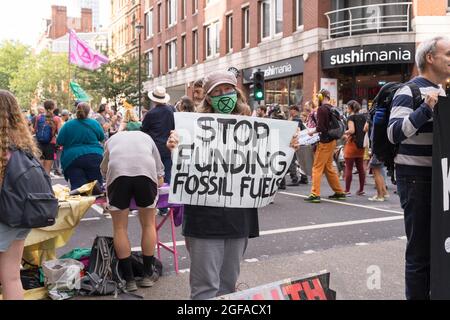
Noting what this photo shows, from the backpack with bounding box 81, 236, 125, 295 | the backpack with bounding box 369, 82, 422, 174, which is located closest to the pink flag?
the backpack with bounding box 81, 236, 125, 295

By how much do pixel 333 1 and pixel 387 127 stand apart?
20788mm

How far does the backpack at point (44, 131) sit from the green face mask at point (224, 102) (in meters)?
10.5

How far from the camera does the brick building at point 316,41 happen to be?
20.7 metres

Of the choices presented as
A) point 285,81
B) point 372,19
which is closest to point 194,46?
point 285,81

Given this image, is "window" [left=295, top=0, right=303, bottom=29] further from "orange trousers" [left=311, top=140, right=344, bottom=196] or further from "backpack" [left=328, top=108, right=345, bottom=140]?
"orange trousers" [left=311, top=140, right=344, bottom=196]

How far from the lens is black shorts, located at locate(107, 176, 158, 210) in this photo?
15.7ft

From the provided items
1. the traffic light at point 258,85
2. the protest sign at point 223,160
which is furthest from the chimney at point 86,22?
the protest sign at point 223,160

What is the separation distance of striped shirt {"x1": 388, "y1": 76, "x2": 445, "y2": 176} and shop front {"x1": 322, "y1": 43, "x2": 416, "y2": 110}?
17.7 metres

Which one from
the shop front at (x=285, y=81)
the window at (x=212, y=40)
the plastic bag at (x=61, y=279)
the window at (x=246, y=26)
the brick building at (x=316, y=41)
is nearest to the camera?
the plastic bag at (x=61, y=279)

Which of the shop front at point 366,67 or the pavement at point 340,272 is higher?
the shop front at point 366,67

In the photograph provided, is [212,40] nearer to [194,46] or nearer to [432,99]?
[194,46]

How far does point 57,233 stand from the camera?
4.84 m

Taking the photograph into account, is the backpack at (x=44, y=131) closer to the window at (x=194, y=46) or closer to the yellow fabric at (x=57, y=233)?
the yellow fabric at (x=57, y=233)

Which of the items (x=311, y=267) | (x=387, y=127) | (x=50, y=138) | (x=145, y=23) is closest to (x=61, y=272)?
(x=311, y=267)
